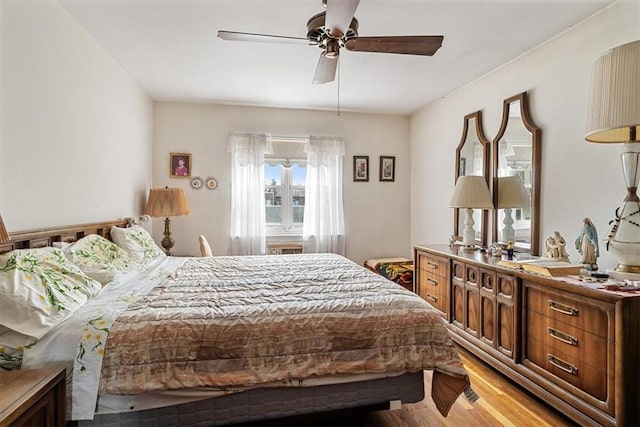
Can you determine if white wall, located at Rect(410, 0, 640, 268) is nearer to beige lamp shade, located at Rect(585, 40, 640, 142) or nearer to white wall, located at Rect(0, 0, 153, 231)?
beige lamp shade, located at Rect(585, 40, 640, 142)

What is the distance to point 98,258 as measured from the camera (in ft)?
7.06

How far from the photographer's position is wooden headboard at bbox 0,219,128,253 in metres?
1.77

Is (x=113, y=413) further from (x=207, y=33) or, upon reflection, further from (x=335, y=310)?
(x=207, y=33)

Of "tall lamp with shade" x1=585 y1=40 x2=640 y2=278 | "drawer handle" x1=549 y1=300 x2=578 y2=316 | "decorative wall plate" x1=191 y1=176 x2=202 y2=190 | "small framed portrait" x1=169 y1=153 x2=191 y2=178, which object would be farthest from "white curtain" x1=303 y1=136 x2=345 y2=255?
"tall lamp with shade" x1=585 y1=40 x2=640 y2=278

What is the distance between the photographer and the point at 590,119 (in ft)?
5.89

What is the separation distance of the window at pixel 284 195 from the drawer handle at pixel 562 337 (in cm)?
320

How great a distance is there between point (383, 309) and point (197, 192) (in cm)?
330

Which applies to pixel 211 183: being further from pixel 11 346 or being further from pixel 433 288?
pixel 11 346

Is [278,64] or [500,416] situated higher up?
[278,64]

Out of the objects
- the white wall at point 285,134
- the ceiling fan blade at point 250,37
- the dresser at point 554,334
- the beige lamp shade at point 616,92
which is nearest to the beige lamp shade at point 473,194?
the dresser at point 554,334

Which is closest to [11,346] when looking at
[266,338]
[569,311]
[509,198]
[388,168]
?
[266,338]

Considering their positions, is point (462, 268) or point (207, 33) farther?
point (462, 268)

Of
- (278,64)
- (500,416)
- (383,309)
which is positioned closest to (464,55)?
(278,64)

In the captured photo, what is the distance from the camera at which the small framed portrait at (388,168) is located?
486cm
